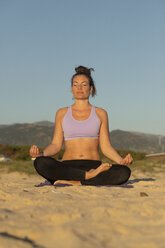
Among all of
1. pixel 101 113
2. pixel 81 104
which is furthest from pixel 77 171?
pixel 81 104

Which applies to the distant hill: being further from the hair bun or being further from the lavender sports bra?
Result: the lavender sports bra

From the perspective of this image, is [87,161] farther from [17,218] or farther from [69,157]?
[17,218]

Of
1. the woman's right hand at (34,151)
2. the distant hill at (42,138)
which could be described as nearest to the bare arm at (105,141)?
the woman's right hand at (34,151)

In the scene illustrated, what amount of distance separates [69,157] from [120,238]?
2779mm

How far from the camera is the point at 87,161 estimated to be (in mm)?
4668

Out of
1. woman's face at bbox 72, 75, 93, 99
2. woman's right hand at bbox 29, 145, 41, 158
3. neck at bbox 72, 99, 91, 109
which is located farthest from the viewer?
neck at bbox 72, 99, 91, 109

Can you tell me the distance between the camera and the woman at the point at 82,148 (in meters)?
4.48

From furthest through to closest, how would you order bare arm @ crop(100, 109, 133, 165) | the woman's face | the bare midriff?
the woman's face < bare arm @ crop(100, 109, 133, 165) < the bare midriff

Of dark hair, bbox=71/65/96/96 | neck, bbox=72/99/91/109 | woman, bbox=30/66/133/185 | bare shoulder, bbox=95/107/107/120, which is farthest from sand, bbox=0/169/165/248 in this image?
dark hair, bbox=71/65/96/96

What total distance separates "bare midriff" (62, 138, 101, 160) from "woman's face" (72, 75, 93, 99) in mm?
838

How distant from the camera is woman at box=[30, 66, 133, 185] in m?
4.48

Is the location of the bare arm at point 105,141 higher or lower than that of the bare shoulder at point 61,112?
lower

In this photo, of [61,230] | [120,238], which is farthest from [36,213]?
[120,238]

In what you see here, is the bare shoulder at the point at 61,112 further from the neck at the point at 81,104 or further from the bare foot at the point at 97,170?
the bare foot at the point at 97,170
